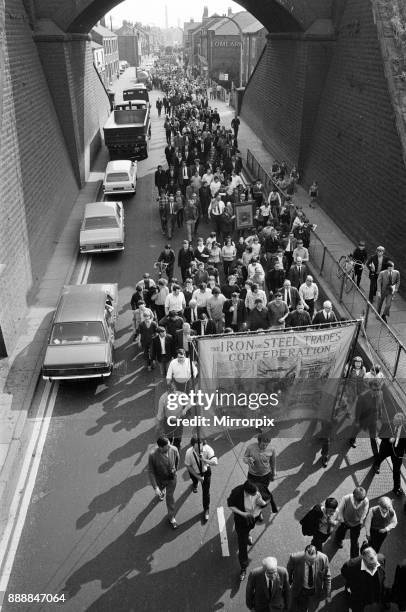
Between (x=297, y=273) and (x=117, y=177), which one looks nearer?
(x=297, y=273)

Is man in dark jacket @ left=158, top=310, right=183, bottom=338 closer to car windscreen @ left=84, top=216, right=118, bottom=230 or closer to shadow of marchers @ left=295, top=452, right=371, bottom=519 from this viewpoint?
shadow of marchers @ left=295, top=452, right=371, bottom=519

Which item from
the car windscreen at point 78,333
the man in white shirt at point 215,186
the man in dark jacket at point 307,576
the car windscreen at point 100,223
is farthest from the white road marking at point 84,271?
the man in dark jacket at point 307,576

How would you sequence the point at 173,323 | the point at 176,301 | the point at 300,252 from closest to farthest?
the point at 173,323, the point at 176,301, the point at 300,252

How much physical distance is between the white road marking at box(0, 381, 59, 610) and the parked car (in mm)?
595

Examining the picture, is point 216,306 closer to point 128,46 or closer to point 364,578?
point 364,578

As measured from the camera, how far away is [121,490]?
8750 mm

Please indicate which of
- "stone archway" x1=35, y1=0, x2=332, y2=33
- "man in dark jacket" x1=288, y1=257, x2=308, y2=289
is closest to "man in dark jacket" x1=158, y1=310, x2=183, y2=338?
"man in dark jacket" x1=288, y1=257, x2=308, y2=289

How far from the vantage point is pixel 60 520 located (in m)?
8.18

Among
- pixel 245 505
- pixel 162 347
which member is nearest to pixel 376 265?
pixel 162 347

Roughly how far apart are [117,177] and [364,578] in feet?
67.6

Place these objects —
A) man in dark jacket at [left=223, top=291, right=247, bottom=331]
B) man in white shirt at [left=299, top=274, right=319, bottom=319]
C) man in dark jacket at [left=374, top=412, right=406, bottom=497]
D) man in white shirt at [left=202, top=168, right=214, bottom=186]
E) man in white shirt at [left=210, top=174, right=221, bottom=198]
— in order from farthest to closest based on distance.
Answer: man in white shirt at [left=202, top=168, right=214, bottom=186] < man in white shirt at [left=210, top=174, right=221, bottom=198] < man in white shirt at [left=299, top=274, right=319, bottom=319] < man in dark jacket at [left=223, top=291, right=247, bottom=331] < man in dark jacket at [left=374, top=412, right=406, bottom=497]

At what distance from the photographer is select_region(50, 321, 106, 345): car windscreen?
1143 cm

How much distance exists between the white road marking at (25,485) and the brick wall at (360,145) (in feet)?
31.8

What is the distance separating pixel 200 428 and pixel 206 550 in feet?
5.59
